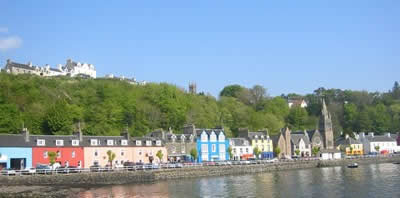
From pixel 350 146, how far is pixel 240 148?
1536 inches

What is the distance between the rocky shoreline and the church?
79.5 feet

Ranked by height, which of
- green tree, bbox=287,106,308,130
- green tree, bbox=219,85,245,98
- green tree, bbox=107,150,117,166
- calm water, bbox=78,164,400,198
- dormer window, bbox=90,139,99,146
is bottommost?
calm water, bbox=78,164,400,198

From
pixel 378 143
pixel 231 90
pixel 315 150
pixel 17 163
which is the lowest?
pixel 315 150

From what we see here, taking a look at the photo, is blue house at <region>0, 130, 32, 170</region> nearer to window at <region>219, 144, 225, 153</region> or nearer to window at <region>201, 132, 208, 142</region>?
window at <region>201, 132, 208, 142</region>

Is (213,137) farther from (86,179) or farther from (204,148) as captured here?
(86,179)

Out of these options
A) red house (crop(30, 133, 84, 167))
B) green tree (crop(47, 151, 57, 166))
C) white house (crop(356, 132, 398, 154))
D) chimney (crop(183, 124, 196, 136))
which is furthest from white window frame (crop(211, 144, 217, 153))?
white house (crop(356, 132, 398, 154))

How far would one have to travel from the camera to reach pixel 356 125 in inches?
5728

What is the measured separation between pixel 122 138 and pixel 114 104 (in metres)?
26.8

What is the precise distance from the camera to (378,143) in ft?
416

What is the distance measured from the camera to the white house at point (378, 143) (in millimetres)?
125000

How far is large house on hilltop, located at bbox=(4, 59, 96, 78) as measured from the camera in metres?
135

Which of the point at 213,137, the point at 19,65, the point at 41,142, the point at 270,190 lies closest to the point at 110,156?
the point at 41,142

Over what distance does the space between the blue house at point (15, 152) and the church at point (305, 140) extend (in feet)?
176

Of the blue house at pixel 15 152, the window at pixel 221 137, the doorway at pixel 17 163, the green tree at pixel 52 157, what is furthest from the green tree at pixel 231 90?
the green tree at pixel 52 157
